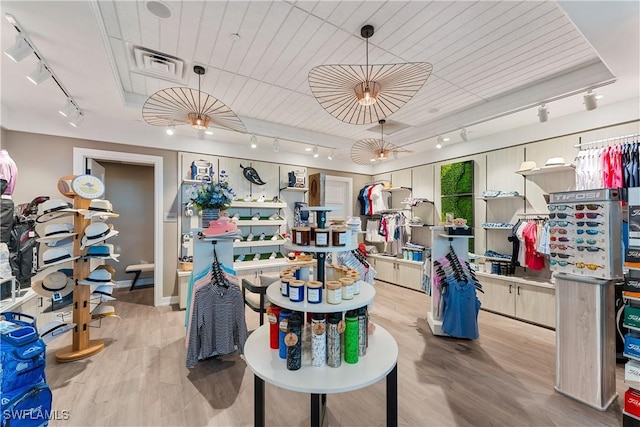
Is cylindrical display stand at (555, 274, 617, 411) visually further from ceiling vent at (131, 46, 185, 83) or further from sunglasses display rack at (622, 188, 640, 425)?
ceiling vent at (131, 46, 185, 83)

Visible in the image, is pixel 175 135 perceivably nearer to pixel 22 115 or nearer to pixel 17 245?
pixel 22 115

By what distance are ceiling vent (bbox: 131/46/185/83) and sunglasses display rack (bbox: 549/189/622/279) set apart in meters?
3.85

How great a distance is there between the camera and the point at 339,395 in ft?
7.45

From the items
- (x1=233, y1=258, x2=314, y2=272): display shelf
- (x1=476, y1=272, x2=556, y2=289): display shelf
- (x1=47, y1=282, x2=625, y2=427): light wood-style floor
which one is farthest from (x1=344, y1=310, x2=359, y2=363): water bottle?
(x1=476, y1=272, x2=556, y2=289): display shelf

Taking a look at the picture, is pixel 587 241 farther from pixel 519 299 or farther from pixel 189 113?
pixel 189 113

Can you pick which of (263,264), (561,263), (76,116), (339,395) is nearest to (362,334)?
(339,395)

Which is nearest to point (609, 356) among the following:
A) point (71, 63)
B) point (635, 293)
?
point (635, 293)

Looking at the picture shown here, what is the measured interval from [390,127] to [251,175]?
8.87 feet

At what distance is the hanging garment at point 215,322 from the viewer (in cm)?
252

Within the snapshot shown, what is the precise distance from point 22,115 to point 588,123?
24.1ft

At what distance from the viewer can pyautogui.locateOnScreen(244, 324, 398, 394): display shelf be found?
1252 millimetres

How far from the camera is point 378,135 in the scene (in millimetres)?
5168

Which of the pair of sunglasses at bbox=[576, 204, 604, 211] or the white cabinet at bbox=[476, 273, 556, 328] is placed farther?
the white cabinet at bbox=[476, 273, 556, 328]

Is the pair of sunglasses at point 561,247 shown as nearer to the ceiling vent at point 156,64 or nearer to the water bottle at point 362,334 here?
the water bottle at point 362,334
